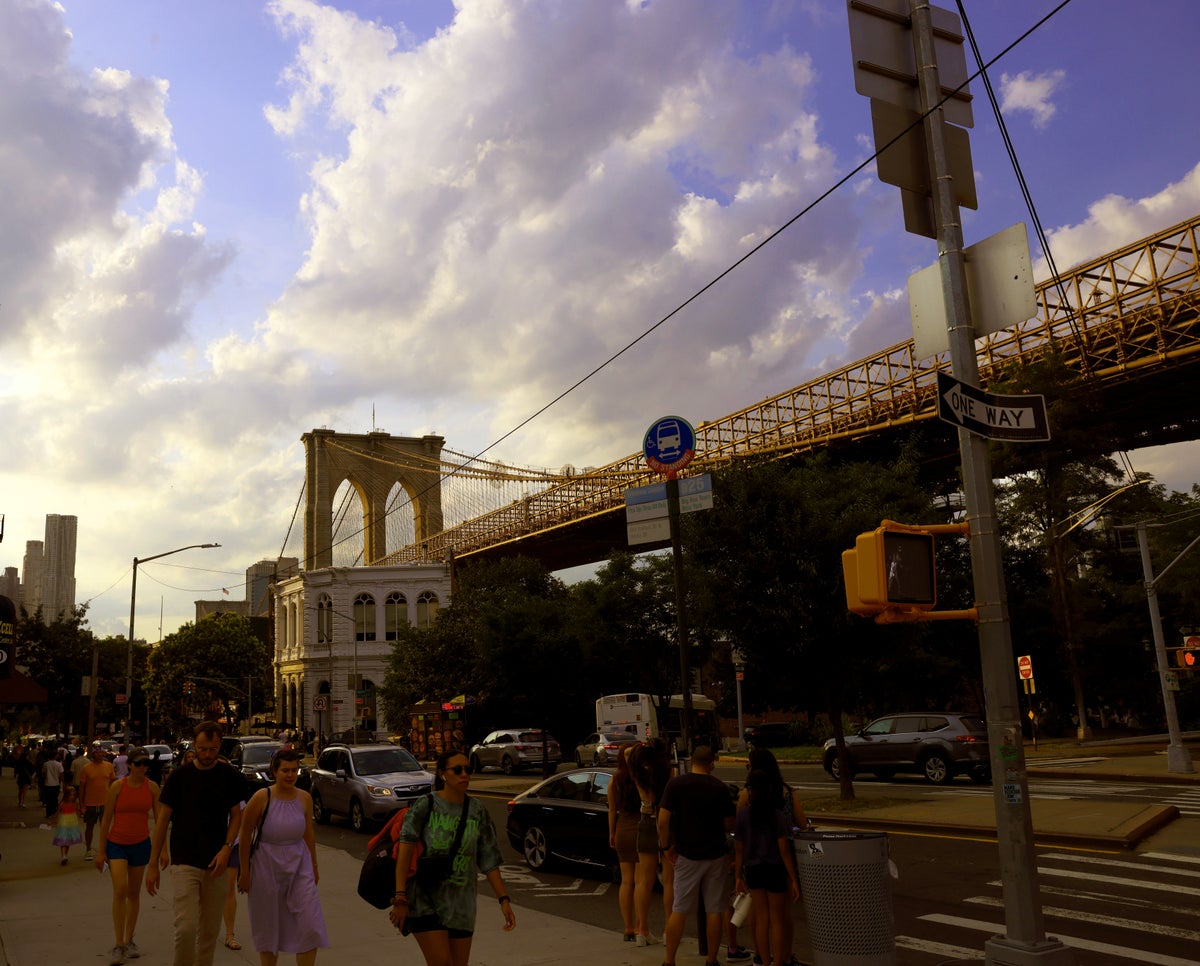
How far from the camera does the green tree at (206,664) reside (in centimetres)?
7950

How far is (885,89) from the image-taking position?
6.92m

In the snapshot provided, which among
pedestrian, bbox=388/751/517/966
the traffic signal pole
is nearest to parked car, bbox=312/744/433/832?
pedestrian, bbox=388/751/517/966

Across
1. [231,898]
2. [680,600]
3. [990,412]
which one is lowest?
[231,898]

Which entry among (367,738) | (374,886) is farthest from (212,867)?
(367,738)

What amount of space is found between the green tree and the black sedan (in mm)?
68730

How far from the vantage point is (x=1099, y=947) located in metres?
8.52

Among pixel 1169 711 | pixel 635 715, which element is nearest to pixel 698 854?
pixel 1169 711

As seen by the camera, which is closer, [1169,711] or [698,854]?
[698,854]

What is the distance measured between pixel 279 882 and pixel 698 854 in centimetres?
291

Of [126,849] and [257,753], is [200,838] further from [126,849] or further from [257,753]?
[257,753]

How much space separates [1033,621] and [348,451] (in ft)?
201

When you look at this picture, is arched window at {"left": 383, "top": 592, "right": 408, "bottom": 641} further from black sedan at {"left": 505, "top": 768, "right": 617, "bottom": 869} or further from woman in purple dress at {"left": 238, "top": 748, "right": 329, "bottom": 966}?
woman in purple dress at {"left": 238, "top": 748, "right": 329, "bottom": 966}

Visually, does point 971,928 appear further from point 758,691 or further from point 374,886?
point 758,691

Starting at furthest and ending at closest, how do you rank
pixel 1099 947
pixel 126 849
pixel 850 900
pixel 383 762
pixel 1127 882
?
1. pixel 383 762
2. pixel 1127 882
3. pixel 126 849
4. pixel 1099 947
5. pixel 850 900
